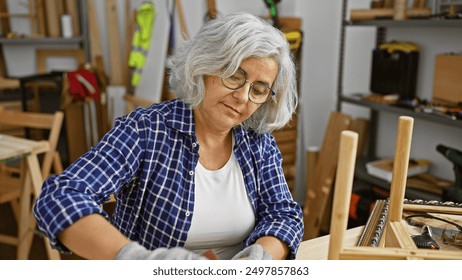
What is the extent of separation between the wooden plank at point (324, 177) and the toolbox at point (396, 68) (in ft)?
1.00

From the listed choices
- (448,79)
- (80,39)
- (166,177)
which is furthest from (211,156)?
(80,39)

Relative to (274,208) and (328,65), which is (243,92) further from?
(328,65)

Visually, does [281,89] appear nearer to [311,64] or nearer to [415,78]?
[415,78]

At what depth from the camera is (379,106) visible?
8.47ft

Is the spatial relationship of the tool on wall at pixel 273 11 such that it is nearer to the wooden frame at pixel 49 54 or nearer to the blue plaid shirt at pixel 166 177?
the blue plaid shirt at pixel 166 177

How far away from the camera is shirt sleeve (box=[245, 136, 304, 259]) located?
44.7 inches

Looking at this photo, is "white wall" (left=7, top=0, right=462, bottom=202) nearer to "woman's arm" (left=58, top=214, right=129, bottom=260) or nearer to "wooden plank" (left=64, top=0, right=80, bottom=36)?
"wooden plank" (left=64, top=0, right=80, bottom=36)

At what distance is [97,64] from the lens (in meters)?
4.20

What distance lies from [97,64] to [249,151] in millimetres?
3225

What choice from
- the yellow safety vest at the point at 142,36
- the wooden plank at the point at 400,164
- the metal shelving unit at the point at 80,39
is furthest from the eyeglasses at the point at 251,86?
the metal shelving unit at the point at 80,39

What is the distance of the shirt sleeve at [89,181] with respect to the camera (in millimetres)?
874

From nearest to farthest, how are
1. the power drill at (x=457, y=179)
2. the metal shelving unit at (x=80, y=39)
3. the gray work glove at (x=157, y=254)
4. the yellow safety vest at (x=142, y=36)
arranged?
the gray work glove at (x=157, y=254)
the power drill at (x=457, y=179)
the yellow safety vest at (x=142, y=36)
the metal shelving unit at (x=80, y=39)
